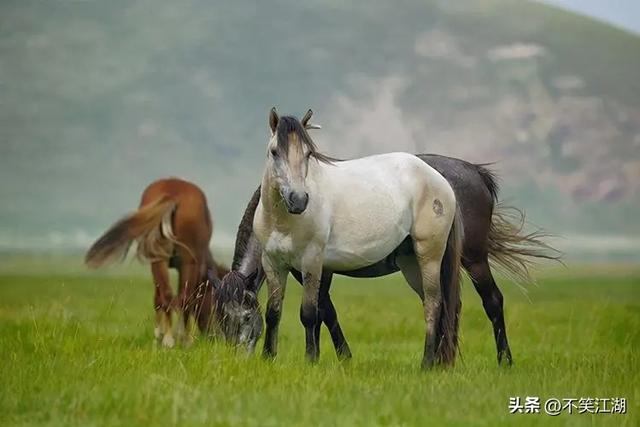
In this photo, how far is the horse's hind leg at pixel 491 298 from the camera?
9.96 metres

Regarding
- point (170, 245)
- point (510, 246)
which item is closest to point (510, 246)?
point (510, 246)

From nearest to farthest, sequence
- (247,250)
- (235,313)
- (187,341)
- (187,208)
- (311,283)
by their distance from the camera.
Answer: (311,283), (235,313), (247,250), (187,341), (187,208)

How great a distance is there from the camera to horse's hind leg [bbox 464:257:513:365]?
392 inches

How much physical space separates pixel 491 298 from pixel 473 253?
1.76 ft

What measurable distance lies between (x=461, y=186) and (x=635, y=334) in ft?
14.2

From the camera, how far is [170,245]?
11.5 metres

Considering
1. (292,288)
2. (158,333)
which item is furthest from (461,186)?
(292,288)

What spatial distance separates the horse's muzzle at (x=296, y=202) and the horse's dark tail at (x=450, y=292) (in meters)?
2.09

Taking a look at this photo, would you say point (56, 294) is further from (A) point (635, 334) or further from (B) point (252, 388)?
(B) point (252, 388)

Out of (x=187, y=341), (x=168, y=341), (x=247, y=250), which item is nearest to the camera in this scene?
(x=247, y=250)

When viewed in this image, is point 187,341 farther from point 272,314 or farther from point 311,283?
point 311,283

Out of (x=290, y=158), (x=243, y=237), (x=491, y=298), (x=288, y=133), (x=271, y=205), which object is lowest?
(x=491, y=298)

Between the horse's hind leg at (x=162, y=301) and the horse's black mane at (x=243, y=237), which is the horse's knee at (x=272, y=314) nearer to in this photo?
the horse's black mane at (x=243, y=237)

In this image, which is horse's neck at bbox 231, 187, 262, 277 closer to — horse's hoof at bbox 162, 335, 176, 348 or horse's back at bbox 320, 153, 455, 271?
horse's back at bbox 320, 153, 455, 271
